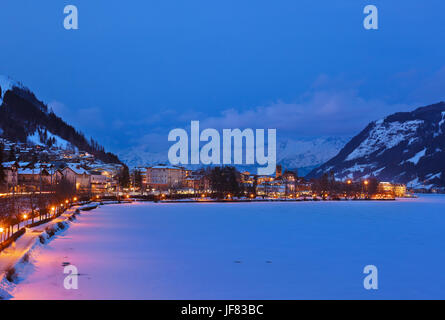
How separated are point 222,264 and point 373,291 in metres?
7.32

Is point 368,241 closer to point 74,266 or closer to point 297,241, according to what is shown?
point 297,241

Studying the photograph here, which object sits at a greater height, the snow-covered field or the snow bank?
the snow bank

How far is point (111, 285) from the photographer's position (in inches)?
626

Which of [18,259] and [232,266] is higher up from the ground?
[18,259]

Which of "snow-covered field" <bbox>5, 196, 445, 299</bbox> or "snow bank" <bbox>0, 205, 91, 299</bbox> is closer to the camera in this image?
"snow bank" <bbox>0, 205, 91, 299</bbox>

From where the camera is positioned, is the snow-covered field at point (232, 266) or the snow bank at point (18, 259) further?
the snow-covered field at point (232, 266)

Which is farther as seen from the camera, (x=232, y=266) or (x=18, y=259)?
(x=232, y=266)

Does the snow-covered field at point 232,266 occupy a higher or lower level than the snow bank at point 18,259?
lower

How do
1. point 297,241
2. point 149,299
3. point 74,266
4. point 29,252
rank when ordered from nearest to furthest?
point 149,299 → point 74,266 → point 29,252 → point 297,241

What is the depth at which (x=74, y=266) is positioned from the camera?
63.5 ft
